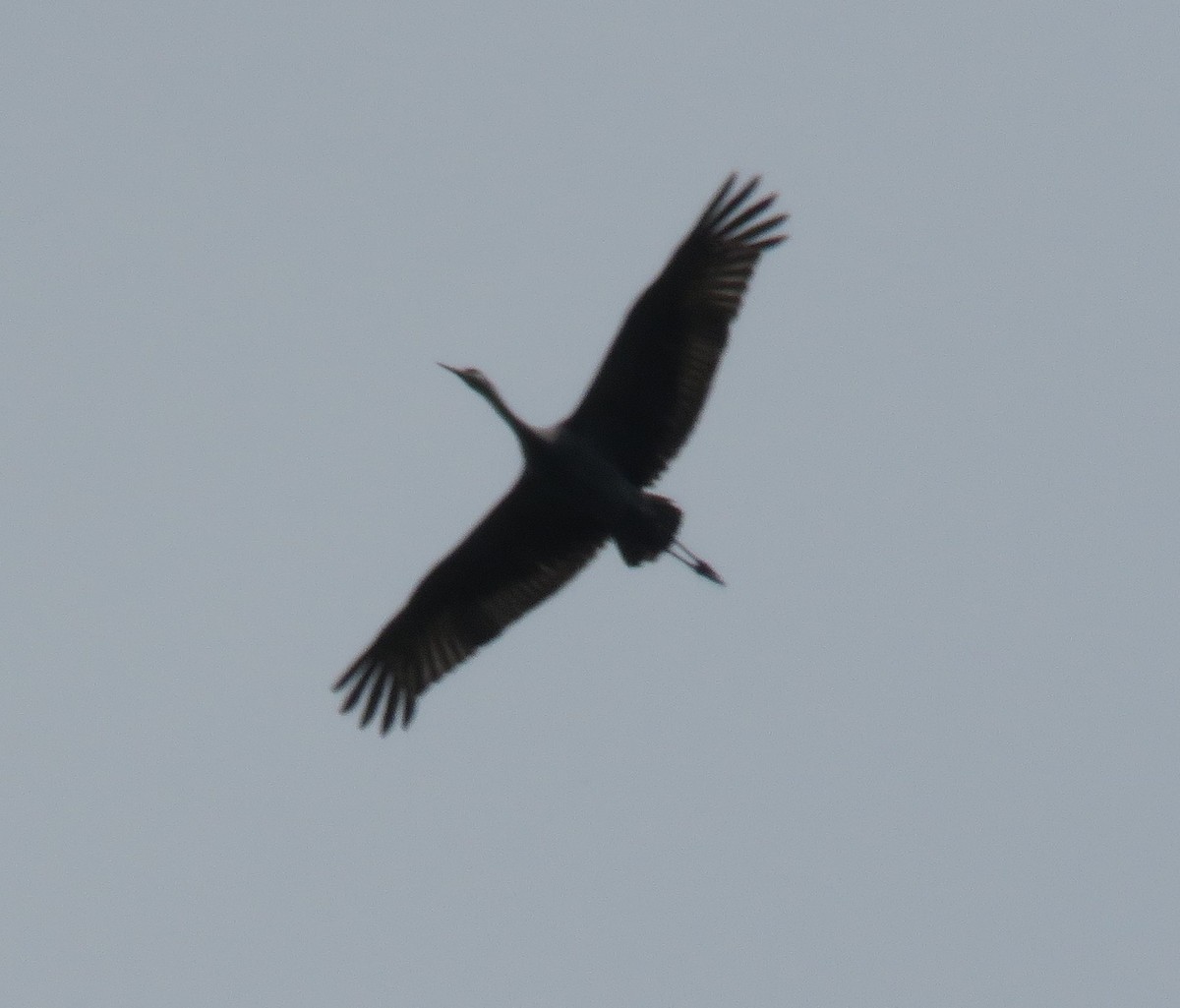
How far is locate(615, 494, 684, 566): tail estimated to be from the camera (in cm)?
1775

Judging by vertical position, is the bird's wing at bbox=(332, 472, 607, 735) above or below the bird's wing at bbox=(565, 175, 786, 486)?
below

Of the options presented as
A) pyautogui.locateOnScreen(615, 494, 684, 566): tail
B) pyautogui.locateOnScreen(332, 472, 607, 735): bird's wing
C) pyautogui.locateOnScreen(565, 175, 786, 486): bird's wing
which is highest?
pyautogui.locateOnScreen(565, 175, 786, 486): bird's wing

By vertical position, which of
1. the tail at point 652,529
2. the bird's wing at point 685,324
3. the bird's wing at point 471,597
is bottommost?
the bird's wing at point 471,597

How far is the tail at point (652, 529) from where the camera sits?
58.2 feet

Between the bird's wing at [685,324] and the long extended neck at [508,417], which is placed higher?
the bird's wing at [685,324]

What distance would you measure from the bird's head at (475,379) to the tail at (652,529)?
67.8 inches

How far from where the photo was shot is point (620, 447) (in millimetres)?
18062

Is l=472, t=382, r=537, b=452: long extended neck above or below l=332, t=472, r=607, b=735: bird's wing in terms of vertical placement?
above

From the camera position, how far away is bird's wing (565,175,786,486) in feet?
57.6

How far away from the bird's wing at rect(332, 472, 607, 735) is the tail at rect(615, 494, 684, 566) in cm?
83

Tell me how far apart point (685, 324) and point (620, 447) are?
3.89ft

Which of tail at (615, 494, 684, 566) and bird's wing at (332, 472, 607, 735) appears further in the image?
bird's wing at (332, 472, 607, 735)

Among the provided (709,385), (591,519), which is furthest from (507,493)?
(709,385)

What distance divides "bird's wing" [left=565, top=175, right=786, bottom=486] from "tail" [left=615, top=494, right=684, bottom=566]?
71 cm
